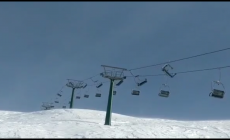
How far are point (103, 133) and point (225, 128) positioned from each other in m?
13.6

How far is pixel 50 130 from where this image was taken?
71.8 ft

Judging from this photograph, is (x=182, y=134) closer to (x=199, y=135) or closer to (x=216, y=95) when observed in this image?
(x=199, y=135)

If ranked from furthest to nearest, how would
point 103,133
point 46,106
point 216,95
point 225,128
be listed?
1. point 46,106
2. point 225,128
3. point 103,133
4. point 216,95

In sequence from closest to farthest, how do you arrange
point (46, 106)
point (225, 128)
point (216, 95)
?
point (216, 95) → point (225, 128) → point (46, 106)

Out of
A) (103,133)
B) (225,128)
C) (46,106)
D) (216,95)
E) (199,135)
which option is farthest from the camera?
(46,106)

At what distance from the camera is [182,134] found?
23.0 m

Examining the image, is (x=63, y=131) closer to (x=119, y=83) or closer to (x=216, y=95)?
(x=119, y=83)

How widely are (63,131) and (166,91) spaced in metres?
9.03

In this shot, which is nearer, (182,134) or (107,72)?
(182,134)

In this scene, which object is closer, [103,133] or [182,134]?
[103,133]

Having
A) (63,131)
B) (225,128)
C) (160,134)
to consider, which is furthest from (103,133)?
(225,128)

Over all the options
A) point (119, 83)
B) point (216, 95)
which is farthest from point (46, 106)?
point (216, 95)

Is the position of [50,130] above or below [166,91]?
below

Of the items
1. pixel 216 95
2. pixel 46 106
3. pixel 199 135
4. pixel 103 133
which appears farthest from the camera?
pixel 46 106
